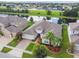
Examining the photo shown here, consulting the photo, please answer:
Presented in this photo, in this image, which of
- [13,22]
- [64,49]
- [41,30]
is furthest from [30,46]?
[13,22]

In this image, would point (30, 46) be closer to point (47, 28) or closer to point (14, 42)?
point (14, 42)

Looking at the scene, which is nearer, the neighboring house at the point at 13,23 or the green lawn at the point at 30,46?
the green lawn at the point at 30,46

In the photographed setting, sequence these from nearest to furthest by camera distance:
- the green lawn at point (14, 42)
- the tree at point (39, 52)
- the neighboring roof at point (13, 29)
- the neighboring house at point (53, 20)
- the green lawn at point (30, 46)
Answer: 1. the tree at point (39, 52)
2. the green lawn at point (30, 46)
3. the green lawn at point (14, 42)
4. the neighboring roof at point (13, 29)
5. the neighboring house at point (53, 20)

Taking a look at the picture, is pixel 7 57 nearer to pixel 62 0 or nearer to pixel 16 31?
pixel 16 31

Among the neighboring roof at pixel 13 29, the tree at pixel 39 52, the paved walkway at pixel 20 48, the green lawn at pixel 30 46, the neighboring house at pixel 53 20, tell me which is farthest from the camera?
the neighboring house at pixel 53 20

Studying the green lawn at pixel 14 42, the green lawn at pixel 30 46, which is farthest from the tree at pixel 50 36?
the green lawn at pixel 14 42

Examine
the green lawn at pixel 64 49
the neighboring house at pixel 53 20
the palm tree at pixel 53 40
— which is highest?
the neighboring house at pixel 53 20

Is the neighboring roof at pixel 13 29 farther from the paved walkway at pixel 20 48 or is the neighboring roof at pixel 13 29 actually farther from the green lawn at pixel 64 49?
the green lawn at pixel 64 49
